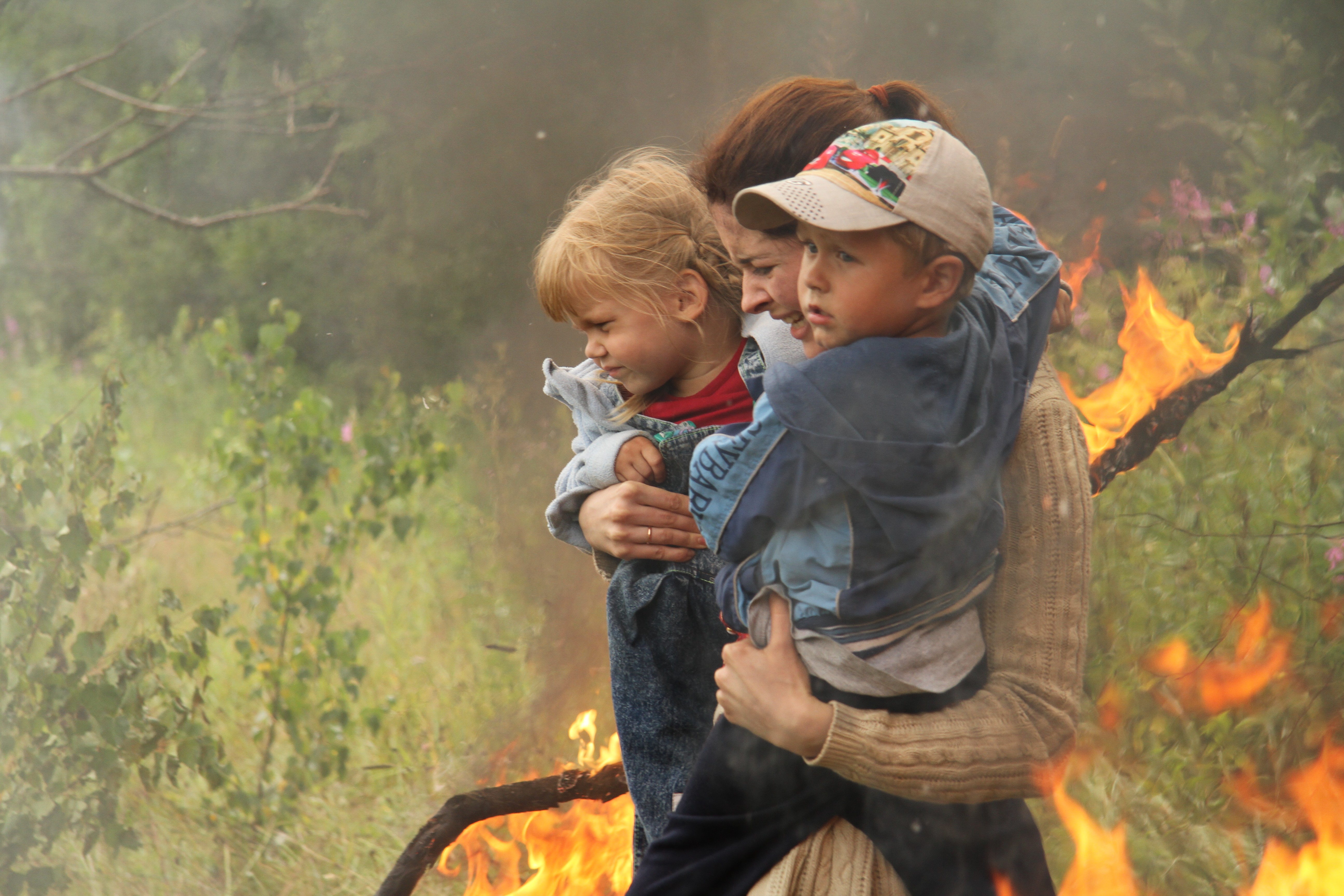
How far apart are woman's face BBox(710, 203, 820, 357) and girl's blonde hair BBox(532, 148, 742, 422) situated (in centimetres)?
19

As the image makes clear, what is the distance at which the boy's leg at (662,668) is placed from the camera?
1.60 metres

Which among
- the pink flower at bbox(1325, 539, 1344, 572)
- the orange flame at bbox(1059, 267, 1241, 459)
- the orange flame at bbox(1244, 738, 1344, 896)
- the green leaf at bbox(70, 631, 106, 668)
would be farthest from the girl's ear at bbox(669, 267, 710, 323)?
the green leaf at bbox(70, 631, 106, 668)

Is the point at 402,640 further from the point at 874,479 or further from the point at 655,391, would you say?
the point at 874,479

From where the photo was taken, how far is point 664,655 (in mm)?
1604

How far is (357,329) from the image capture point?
3098 mm

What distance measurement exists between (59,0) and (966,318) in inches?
117

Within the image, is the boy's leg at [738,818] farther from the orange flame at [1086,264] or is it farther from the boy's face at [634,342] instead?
the orange flame at [1086,264]

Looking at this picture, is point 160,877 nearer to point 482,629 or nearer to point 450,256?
point 482,629

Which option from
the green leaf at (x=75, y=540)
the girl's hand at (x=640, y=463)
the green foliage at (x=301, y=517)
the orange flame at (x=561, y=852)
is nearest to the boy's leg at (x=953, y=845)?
the girl's hand at (x=640, y=463)

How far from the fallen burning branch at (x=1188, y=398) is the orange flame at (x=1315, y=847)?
85cm

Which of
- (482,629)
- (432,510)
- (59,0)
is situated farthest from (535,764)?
(59,0)

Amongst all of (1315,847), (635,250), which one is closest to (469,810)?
(635,250)

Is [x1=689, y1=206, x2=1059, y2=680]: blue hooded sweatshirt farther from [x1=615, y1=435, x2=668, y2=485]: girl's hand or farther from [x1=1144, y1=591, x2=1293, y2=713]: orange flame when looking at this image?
[x1=1144, y1=591, x2=1293, y2=713]: orange flame

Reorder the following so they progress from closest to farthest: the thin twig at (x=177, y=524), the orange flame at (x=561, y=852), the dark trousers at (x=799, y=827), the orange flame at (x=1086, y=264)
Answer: the dark trousers at (x=799, y=827), the orange flame at (x=1086, y=264), the orange flame at (x=561, y=852), the thin twig at (x=177, y=524)
